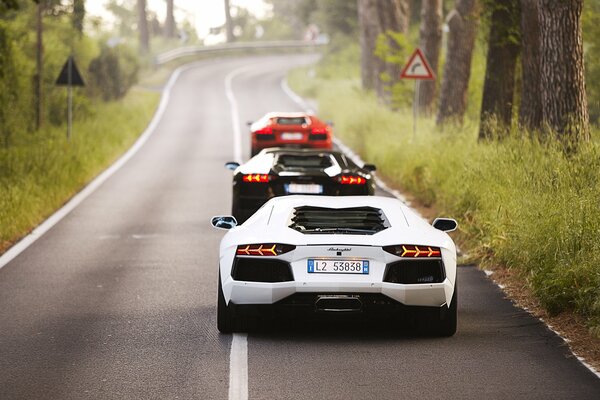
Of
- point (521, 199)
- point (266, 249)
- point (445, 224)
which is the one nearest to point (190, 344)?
point (266, 249)

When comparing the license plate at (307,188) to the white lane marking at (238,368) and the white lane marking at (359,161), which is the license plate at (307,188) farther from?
the white lane marking at (238,368)

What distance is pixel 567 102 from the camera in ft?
60.0

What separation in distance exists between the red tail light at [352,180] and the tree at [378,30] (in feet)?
73.8

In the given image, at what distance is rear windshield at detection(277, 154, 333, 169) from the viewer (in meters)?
17.3

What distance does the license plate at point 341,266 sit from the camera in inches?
387

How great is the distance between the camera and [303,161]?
17.6 meters

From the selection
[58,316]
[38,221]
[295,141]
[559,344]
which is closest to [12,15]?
[295,141]

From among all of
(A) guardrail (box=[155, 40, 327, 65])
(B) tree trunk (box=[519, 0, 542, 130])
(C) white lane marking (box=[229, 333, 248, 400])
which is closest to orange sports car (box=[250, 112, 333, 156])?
(B) tree trunk (box=[519, 0, 542, 130])

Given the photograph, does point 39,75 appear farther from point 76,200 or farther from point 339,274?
point 339,274

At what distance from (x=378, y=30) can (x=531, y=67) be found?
26.0 metres

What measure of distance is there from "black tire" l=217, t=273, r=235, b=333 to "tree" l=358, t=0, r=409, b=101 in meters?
29.0

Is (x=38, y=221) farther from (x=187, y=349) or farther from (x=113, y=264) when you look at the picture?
(x=187, y=349)

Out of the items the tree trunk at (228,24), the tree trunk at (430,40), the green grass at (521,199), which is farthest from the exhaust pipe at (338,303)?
the tree trunk at (228,24)

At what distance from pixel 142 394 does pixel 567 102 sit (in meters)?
11.4
